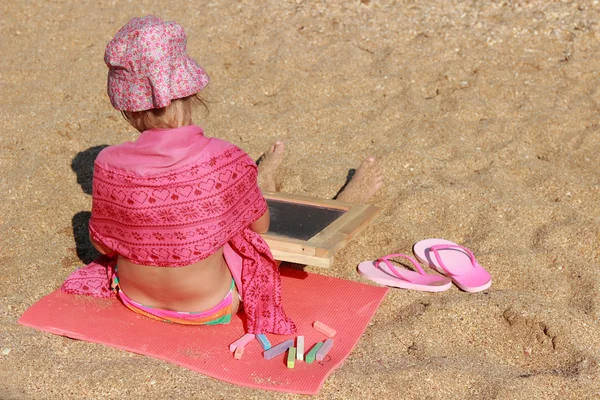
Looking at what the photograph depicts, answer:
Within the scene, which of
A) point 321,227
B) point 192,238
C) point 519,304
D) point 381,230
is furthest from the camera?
point 381,230

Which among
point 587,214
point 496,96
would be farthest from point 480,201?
point 496,96

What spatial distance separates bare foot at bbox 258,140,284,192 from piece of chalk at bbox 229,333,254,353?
1147 mm

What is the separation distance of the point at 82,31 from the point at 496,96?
2932 millimetres

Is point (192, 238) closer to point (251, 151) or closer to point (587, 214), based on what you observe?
point (251, 151)

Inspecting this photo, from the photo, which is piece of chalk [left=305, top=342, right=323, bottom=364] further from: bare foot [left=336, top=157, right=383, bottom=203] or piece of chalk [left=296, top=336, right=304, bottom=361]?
Result: bare foot [left=336, top=157, right=383, bottom=203]

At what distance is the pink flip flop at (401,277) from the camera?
10.4ft

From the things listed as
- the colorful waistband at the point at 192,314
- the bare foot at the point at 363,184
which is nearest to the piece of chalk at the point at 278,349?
the colorful waistband at the point at 192,314

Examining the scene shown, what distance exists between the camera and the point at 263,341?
277 centimetres

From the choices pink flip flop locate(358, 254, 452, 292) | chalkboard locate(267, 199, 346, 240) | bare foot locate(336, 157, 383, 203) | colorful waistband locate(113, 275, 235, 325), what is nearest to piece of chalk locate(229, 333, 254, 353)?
colorful waistband locate(113, 275, 235, 325)

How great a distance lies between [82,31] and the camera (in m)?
5.44

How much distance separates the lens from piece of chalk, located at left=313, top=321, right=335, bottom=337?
9.40 feet

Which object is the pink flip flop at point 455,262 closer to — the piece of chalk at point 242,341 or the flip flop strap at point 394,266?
the flip flop strap at point 394,266

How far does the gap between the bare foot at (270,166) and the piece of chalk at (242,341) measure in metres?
1.15

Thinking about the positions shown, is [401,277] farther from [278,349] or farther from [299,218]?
[278,349]
